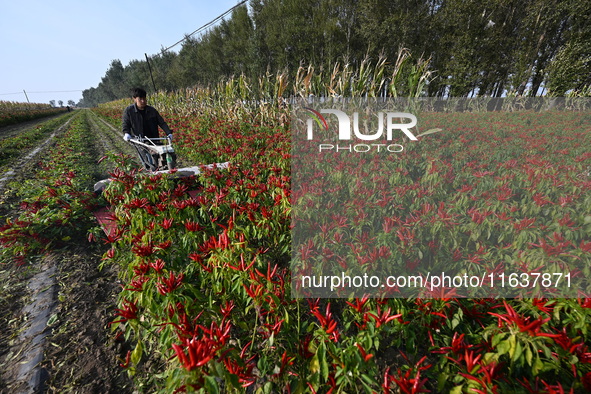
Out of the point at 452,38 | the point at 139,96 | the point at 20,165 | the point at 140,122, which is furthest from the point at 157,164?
the point at 452,38

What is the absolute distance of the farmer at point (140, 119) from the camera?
13.5 ft

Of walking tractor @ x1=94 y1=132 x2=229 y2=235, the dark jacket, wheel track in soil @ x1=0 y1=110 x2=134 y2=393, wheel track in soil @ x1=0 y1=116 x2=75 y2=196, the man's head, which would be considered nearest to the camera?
wheel track in soil @ x1=0 y1=110 x2=134 y2=393

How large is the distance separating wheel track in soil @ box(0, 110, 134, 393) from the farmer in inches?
A: 93.4

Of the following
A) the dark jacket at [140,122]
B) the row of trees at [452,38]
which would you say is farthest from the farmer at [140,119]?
the row of trees at [452,38]

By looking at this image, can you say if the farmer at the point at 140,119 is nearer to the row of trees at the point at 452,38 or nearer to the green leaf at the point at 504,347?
the green leaf at the point at 504,347

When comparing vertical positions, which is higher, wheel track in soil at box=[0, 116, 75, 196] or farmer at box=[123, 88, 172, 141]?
farmer at box=[123, 88, 172, 141]

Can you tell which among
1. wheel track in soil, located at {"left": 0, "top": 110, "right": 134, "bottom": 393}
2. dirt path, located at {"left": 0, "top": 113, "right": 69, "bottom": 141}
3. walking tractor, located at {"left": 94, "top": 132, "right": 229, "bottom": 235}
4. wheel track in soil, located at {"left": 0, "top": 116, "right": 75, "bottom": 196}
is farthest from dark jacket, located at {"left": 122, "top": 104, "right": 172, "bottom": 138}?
Answer: dirt path, located at {"left": 0, "top": 113, "right": 69, "bottom": 141}

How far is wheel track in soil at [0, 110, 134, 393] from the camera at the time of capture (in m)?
1.57

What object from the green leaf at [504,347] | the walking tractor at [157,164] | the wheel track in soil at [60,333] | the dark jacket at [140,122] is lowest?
the wheel track in soil at [60,333]

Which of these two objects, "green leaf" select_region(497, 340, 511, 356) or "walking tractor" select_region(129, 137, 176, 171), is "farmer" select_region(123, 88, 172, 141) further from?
"green leaf" select_region(497, 340, 511, 356)

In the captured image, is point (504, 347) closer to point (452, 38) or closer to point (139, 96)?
point (139, 96)

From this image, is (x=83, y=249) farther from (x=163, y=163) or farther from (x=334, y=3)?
(x=334, y=3)

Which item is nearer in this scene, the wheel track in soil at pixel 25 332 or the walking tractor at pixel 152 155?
the wheel track in soil at pixel 25 332

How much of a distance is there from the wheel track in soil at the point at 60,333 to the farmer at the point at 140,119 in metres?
2.37
